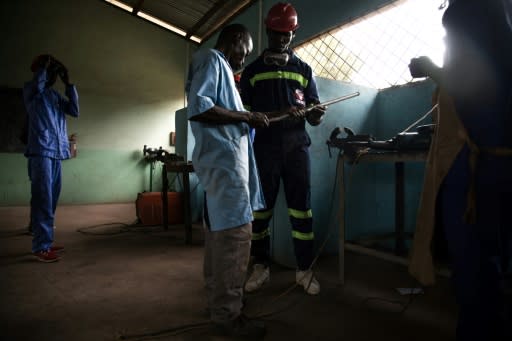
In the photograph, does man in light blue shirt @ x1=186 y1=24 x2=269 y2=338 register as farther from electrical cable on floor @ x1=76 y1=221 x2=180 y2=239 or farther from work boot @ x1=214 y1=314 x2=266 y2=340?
electrical cable on floor @ x1=76 y1=221 x2=180 y2=239

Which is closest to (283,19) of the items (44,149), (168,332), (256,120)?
(256,120)

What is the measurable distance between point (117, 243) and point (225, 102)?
110 inches

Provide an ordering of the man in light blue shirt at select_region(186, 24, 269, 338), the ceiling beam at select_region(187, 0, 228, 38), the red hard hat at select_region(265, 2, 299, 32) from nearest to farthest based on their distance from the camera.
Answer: the man in light blue shirt at select_region(186, 24, 269, 338), the red hard hat at select_region(265, 2, 299, 32), the ceiling beam at select_region(187, 0, 228, 38)

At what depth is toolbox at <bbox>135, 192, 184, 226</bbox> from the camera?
464 centimetres

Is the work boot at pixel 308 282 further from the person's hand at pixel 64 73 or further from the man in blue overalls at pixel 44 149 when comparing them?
the person's hand at pixel 64 73

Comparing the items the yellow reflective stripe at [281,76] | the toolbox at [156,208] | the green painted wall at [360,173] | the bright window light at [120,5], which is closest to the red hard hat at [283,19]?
the yellow reflective stripe at [281,76]

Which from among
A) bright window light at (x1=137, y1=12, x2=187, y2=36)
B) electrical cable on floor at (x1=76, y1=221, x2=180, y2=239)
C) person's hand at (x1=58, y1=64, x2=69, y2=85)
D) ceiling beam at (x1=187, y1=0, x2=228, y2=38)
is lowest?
electrical cable on floor at (x1=76, y1=221, x2=180, y2=239)

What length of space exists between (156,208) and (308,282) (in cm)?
313

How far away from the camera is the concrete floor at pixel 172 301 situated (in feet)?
5.31

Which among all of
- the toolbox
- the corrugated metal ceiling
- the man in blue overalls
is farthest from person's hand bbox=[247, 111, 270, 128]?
the corrugated metal ceiling

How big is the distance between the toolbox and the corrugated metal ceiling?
3.46 meters

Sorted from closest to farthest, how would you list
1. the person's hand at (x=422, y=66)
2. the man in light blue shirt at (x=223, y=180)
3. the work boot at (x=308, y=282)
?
the person's hand at (x=422, y=66) < the man in light blue shirt at (x=223, y=180) < the work boot at (x=308, y=282)

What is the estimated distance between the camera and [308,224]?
7.38 ft

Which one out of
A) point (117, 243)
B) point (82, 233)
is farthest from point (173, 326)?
point (82, 233)
